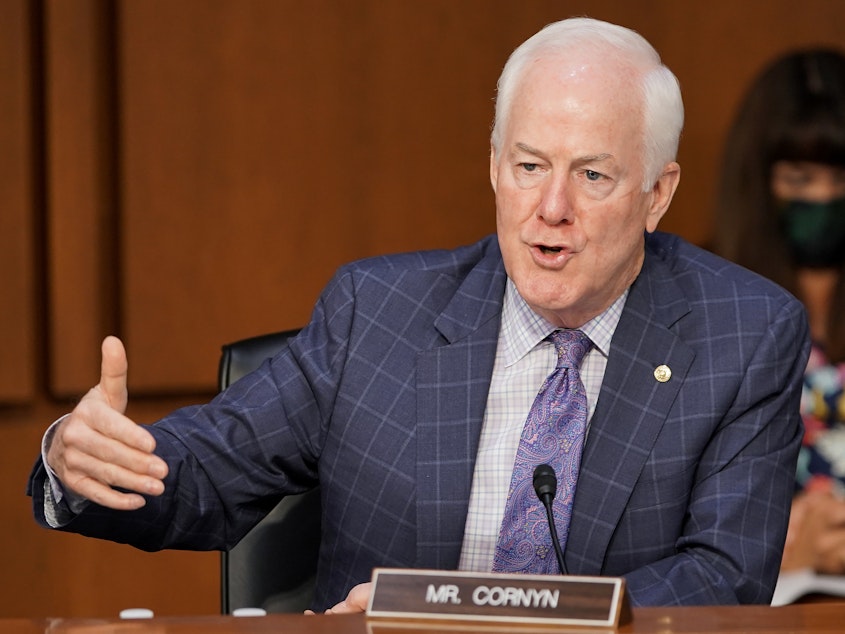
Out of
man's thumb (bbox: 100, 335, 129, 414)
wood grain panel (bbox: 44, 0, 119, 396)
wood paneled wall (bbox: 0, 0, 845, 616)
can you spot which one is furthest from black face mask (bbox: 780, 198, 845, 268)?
man's thumb (bbox: 100, 335, 129, 414)

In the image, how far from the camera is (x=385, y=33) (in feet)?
9.78

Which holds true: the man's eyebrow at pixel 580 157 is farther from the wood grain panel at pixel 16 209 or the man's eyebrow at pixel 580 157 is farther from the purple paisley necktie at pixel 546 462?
the wood grain panel at pixel 16 209

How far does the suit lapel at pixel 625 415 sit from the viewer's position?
170 cm

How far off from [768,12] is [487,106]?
0.77 metres

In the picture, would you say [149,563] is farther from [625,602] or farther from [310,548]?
[625,602]

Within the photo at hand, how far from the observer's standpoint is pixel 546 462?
1724mm

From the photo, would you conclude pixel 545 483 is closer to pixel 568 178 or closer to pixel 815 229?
pixel 568 178

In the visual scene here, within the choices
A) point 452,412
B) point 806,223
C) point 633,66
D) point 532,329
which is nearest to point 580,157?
point 633,66

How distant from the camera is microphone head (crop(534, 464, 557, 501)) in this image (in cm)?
143

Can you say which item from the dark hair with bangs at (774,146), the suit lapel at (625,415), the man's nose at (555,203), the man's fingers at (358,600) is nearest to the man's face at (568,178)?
the man's nose at (555,203)

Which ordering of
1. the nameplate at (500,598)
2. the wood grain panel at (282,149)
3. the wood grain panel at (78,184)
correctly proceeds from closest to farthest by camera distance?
the nameplate at (500,598)
the wood grain panel at (78,184)
the wood grain panel at (282,149)

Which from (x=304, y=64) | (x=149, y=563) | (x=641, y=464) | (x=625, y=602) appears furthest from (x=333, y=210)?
(x=625, y=602)

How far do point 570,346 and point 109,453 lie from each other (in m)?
0.65

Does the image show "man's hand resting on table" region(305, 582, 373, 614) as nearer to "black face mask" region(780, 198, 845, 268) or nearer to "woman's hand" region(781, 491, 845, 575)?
"woman's hand" region(781, 491, 845, 575)
